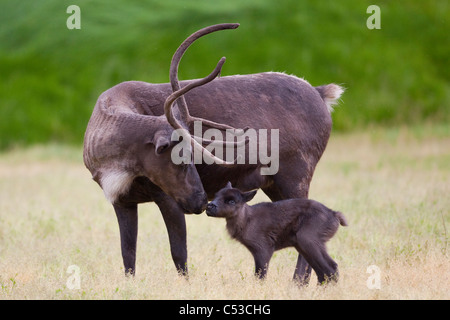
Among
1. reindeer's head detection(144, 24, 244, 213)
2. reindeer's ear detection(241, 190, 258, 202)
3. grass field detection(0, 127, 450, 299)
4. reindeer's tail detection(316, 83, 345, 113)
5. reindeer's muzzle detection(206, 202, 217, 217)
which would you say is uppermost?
reindeer's tail detection(316, 83, 345, 113)

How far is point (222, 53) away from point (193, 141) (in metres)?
19.5

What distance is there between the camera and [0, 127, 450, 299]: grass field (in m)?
6.90

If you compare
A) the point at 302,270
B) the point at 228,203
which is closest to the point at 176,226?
the point at 228,203

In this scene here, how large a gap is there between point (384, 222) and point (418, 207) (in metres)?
1.02

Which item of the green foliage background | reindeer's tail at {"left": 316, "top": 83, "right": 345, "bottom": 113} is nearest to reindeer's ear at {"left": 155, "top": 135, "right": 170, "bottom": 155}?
reindeer's tail at {"left": 316, "top": 83, "right": 345, "bottom": 113}

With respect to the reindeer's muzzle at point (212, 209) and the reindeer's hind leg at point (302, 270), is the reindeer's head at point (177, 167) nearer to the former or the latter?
the reindeer's muzzle at point (212, 209)

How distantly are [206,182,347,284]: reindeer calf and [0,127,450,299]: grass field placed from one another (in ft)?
0.78

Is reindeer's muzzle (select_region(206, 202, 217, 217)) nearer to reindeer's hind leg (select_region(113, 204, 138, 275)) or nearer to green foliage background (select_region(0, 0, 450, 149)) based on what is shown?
reindeer's hind leg (select_region(113, 204, 138, 275))

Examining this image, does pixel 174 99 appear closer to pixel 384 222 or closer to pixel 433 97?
pixel 384 222

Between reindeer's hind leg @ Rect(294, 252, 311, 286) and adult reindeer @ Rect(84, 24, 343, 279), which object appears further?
reindeer's hind leg @ Rect(294, 252, 311, 286)

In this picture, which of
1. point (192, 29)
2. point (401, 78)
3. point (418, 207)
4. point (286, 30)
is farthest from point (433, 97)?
point (418, 207)

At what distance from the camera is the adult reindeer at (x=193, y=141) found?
686 centimetres
